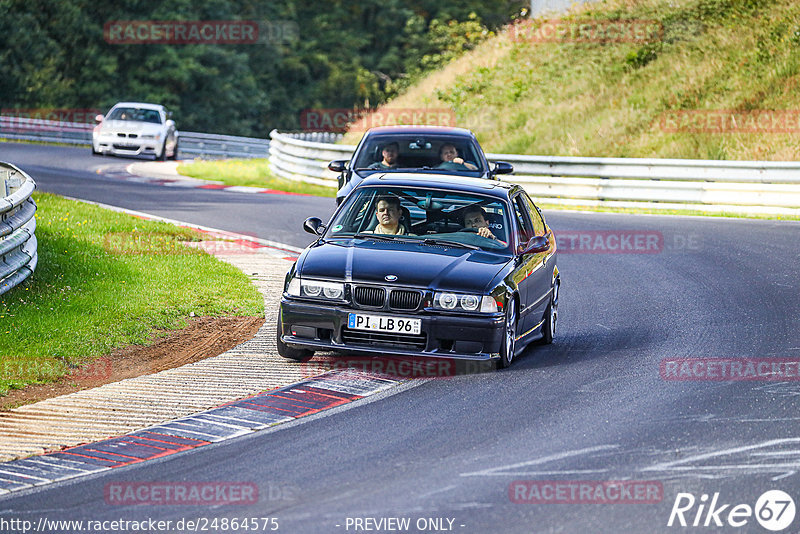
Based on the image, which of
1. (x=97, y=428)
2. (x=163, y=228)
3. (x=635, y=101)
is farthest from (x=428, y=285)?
(x=635, y=101)

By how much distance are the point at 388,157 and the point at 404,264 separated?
7.18m

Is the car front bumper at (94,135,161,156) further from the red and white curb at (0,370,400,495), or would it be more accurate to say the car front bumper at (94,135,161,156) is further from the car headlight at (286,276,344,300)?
the red and white curb at (0,370,400,495)

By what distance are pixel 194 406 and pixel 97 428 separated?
2.66 ft

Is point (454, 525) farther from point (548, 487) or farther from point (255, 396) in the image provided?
point (255, 396)

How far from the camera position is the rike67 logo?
6.16 meters

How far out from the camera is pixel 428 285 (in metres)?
9.58

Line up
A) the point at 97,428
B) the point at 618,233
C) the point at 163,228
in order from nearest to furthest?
the point at 97,428 → the point at 163,228 → the point at 618,233

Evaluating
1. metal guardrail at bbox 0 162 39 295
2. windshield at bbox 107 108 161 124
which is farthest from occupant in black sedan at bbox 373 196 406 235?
windshield at bbox 107 108 161 124

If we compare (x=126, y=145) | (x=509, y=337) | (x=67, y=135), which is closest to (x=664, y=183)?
(x=509, y=337)

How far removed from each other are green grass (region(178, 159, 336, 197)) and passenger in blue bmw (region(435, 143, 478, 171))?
9712 mm

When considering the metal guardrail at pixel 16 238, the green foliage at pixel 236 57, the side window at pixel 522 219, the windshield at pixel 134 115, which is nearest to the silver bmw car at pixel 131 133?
the windshield at pixel 134 115

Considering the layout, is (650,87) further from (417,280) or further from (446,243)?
(417,280)

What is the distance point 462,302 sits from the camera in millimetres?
9609

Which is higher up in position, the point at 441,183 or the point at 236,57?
the point at 441,183
